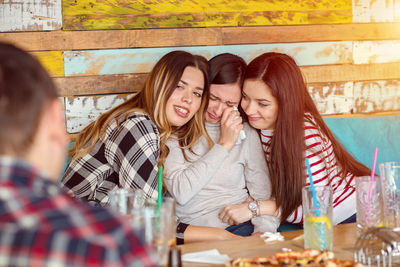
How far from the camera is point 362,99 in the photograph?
2.96 metres

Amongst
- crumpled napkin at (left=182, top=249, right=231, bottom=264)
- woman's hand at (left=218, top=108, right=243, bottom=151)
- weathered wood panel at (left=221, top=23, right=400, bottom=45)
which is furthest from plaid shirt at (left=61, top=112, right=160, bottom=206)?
weathered wood panel at (left=221, top=23, right=400, bottom=45)

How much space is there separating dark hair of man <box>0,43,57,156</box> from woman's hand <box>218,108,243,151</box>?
5.21 feet

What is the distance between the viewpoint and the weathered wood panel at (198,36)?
2.37 metres

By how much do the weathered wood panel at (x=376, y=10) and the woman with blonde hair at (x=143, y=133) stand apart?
1.19m

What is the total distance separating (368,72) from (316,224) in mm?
1908

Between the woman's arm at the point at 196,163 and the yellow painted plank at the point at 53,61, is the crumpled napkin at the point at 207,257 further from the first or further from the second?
the yellow painted plank at the point at 53,61

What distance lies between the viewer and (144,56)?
8.31 ft

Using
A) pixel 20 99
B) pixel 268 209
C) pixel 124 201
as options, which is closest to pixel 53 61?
pixel 268 209

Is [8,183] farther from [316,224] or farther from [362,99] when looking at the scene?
[362,99]

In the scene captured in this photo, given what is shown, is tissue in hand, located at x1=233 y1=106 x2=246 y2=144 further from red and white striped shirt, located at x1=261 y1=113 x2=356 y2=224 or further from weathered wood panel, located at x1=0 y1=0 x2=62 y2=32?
weathered wood panel, located at x1=0 y1=0 x2=62 y2=32

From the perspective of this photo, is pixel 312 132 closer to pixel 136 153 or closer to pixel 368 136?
pixel 368 136

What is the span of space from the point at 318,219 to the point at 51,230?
877 mm

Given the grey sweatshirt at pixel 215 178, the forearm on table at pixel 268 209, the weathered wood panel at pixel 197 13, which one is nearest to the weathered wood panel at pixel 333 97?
the weathered wood panel at pixel 197 13

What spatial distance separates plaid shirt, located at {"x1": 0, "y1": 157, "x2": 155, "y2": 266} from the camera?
0.60m
